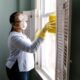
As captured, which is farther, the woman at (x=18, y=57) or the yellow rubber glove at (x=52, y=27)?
the woman at (x=18, y=57)

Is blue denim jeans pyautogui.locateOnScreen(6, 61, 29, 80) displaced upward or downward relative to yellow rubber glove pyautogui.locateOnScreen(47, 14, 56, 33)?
downward

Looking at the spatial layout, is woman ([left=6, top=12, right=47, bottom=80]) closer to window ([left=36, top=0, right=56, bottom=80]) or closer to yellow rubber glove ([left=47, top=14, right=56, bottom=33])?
window ([left=36, top=0, right=56, bottom=80])

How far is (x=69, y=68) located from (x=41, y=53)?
5.51 ft

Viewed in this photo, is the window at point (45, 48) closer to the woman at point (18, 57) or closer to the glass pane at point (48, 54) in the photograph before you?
the glass pane at point (48, 54)

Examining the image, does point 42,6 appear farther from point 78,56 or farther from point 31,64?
point 78,56

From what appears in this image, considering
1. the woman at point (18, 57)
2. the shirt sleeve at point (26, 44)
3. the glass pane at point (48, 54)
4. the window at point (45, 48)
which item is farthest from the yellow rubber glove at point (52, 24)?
the window at point (45, 48)

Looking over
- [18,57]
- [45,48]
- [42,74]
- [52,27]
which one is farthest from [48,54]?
[52,27]

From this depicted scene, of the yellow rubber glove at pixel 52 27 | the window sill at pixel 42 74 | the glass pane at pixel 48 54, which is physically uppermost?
the yellow rubber glove at pixel 52 27

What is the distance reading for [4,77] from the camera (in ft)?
12.5

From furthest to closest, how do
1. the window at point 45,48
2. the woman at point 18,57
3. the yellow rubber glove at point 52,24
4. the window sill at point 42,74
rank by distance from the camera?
the window at point 45,48
the window sill at point 42,74
the woman at point 18,57
the yellow rubber glove at point 52,24

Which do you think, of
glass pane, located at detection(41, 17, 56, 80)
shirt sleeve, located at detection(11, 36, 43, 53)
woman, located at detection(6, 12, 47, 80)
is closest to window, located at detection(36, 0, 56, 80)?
glass pane, located at detection(41, 17, 56, 80)

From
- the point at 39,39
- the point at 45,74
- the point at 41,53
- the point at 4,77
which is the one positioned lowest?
the point at 4,77

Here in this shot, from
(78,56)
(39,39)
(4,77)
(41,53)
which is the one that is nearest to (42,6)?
(41,53)

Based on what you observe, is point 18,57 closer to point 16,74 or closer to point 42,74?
point 16,74
